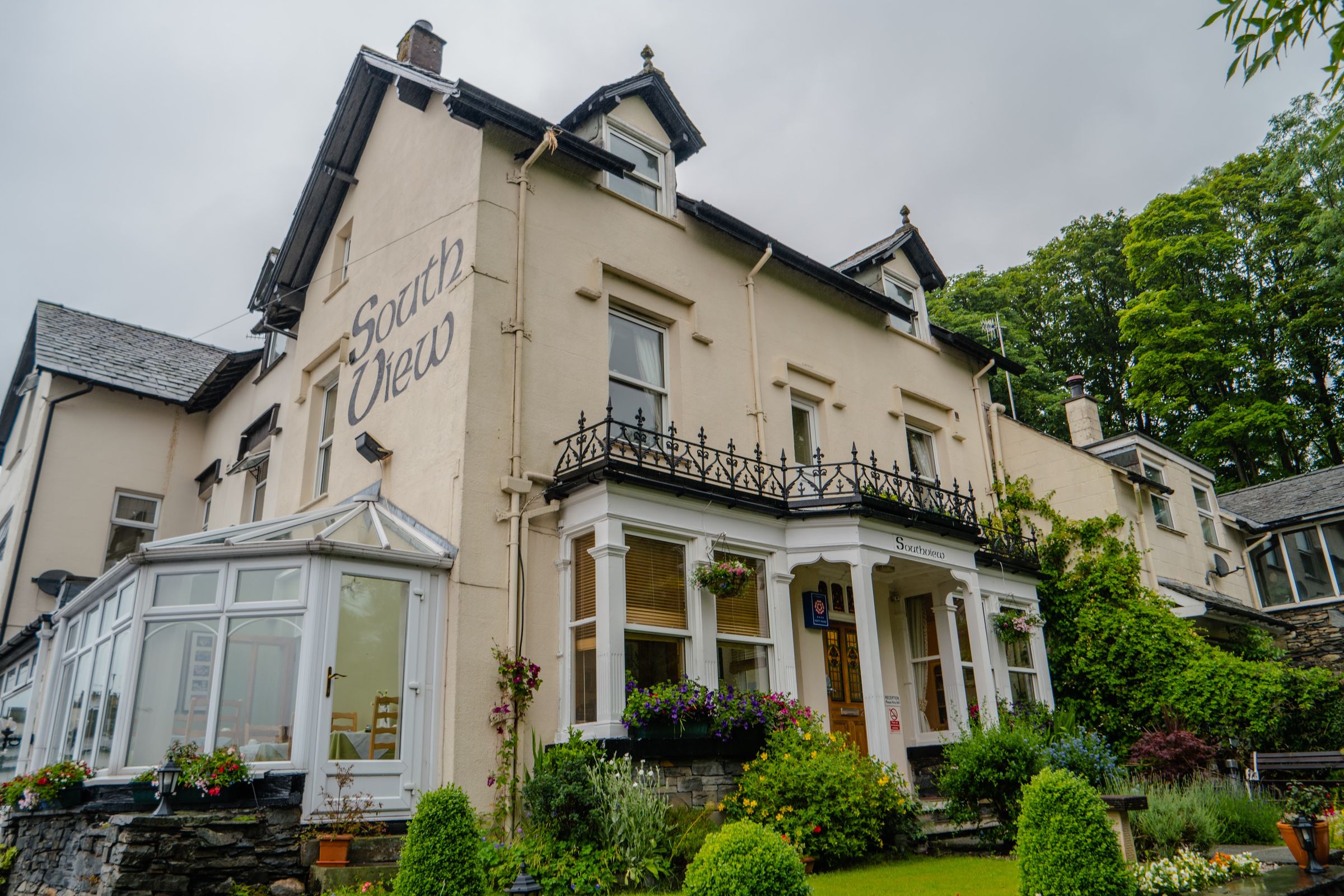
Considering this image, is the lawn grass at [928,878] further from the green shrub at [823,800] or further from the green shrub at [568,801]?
the green shrub at [568,801]

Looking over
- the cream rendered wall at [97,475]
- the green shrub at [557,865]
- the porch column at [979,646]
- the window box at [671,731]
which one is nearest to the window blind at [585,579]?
the window box at [671,731]

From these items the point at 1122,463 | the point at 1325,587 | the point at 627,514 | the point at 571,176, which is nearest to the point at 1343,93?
A: the point at 627,514

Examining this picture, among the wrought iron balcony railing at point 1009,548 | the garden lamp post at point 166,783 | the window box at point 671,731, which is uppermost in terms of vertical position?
the wrought iron balcony railing at point 1009,548

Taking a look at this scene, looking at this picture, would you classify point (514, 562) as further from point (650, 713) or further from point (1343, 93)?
point (1343, 93)

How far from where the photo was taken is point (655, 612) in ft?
34.2

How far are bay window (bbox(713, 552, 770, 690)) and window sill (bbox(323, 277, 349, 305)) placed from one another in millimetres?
7867

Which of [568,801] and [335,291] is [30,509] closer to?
[335,291]

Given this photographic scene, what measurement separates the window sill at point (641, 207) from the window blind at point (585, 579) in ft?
17.2

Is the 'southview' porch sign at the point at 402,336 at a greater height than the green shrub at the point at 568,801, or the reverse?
the 'southview' porch sign at the point at 402,336

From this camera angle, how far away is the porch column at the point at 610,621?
31.3 ft

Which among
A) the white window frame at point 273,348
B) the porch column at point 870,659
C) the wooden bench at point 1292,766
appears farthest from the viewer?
the white window frame at point 273,348

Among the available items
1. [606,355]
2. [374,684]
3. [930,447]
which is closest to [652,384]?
[606,355]

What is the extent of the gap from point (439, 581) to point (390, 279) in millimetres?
5429

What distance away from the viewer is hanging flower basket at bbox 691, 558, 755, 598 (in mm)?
10570
